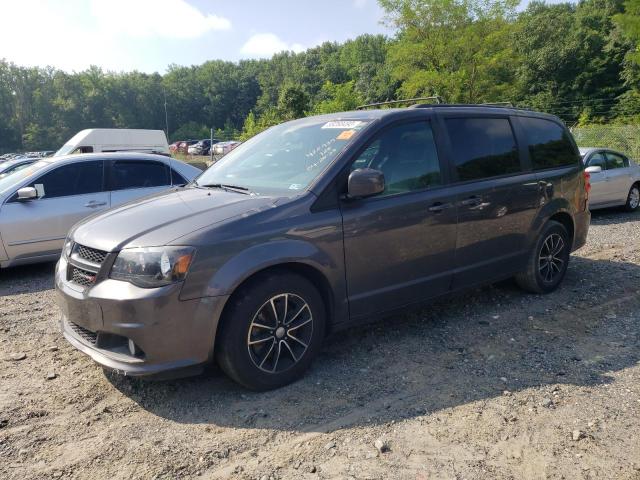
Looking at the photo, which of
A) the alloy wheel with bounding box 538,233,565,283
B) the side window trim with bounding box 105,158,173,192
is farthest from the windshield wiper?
the side window trim with bounding box 105,158,173,192

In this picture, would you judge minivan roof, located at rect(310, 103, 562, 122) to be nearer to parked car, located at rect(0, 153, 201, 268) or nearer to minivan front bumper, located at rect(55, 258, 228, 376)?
minivan front bumper, located at rect(55, 258, 228, 376)

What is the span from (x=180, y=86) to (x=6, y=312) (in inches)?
4475

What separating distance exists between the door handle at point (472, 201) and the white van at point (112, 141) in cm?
1347

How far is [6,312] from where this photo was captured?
5.27 meters

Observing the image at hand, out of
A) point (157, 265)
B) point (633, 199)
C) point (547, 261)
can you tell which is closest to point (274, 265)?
point (157, 265)

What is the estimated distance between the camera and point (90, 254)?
336cm

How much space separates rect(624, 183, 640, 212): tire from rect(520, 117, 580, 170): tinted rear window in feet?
23.4

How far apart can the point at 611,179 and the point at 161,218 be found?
1056cm

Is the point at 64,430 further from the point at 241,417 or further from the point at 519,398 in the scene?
the point at 519,398

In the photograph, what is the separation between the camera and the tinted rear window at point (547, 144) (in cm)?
516

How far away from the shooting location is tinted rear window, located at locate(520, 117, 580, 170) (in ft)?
16.9

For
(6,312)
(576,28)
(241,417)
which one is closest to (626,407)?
(241,417)

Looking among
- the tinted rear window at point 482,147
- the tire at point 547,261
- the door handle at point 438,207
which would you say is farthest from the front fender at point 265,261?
the tire at point 547,261

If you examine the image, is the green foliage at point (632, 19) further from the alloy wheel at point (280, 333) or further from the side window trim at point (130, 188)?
the alloy wheel at point (280, 333)
